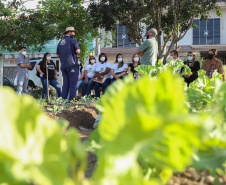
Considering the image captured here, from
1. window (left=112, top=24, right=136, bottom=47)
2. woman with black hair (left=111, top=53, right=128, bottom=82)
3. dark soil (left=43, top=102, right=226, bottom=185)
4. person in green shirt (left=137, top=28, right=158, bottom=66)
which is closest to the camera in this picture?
dark soil (left=43, top=102, right=226, bottom=185)

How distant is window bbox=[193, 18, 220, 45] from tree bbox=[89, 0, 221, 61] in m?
13.1

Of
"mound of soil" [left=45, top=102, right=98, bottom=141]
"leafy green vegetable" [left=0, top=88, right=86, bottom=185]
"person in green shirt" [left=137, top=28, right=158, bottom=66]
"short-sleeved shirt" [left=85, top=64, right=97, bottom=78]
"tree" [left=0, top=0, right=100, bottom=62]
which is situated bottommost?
"mound of soil" [left=45, top=102, right=98, bottom=141]

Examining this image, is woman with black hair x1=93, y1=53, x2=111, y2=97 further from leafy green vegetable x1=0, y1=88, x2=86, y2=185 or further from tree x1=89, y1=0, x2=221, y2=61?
leafy green vegetable x1=0, y1=88, x2=86, y2=185

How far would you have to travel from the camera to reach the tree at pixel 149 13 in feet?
37.6

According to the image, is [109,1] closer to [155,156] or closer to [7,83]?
[7,83]

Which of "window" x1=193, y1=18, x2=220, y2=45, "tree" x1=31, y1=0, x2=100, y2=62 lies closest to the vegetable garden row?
"tree" x1=31, y1=0, x2=100, y2=62

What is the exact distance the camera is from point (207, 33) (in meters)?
26.3

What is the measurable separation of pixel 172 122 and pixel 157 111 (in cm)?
8

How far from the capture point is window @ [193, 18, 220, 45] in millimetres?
26141

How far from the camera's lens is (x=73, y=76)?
6.88 m

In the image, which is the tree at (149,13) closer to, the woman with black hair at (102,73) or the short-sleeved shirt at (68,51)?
the woman with black hair at (102,73)

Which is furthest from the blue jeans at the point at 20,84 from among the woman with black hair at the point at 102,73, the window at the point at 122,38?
the window at the point at 122,38

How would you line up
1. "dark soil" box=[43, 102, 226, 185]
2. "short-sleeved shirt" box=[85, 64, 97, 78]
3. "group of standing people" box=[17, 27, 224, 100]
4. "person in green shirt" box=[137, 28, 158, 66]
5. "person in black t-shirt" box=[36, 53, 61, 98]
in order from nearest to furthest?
1. "dark soil" box=[43, 102, 226, 185]
2. "person in green shirt" box=[137, 28, 158, 66]
3. "group of standing people" box=[17, 27, 224, 100]
4. "person in black t-shirt" box=[36, 53, 61, 98]
5. "short-sleeved shirt" box=[85, 64, 97, 78]

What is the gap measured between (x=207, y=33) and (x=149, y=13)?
14626 millimetres
